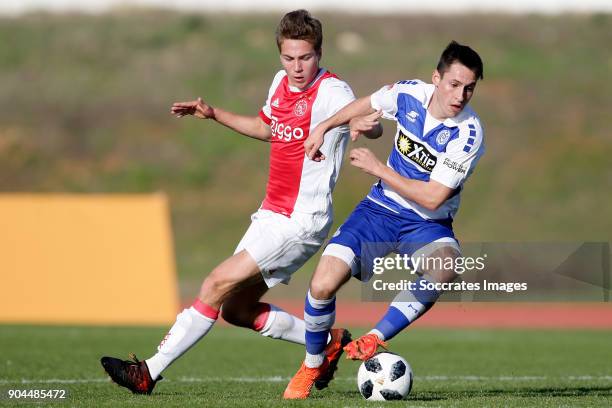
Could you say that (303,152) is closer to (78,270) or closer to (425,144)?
(425,144)

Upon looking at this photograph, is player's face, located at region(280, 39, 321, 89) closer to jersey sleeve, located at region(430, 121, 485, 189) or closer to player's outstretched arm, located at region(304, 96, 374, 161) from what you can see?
player's outstretched arm, located at region(304, 96, 374, 161)

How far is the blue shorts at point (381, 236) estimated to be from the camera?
279 inches

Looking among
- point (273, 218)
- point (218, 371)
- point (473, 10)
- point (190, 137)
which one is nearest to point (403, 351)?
point (218, 371)

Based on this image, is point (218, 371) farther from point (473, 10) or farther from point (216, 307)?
point (473, 10)

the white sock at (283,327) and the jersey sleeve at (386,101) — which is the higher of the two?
the jersey sleeve at (386,101)

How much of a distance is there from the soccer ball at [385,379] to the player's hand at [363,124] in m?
1.50

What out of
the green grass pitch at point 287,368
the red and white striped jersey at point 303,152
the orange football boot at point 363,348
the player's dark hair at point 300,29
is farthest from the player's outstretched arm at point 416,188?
the green grass pitch at point 287,368

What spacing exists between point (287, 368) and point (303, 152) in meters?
3.62

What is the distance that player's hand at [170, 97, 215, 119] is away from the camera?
7.69 m

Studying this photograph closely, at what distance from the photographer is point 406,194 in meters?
6.80

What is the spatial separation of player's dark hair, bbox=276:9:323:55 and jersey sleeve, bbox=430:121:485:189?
3.83ft

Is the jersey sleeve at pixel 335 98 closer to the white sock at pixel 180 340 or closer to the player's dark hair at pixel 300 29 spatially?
the player's dark hair at pixel 300 29

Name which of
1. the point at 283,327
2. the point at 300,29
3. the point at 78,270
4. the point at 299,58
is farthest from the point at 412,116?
the point at 78,270

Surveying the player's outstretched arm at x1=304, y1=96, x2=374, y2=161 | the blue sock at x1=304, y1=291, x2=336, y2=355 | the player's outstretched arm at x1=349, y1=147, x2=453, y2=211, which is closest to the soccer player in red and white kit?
the player's outstretched arm at x1=304, y1=96, x2=374, y2=161
